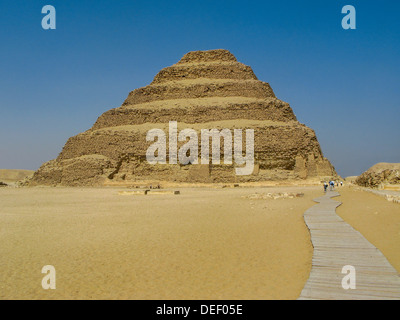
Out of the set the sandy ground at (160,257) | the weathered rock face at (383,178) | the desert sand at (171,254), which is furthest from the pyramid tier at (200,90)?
the sandy ground at (160,257)

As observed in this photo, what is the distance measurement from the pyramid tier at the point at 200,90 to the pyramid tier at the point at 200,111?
115cm

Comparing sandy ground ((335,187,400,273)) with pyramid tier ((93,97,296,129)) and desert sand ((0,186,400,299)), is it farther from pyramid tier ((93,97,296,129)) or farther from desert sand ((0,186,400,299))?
pyramid tier ((93,97,296,129))

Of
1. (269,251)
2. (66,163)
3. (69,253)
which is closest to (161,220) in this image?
(69,253)

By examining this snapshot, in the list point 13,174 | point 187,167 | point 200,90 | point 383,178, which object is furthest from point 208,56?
point 13,174

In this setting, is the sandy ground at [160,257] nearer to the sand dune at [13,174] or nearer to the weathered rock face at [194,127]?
the weathered rock face at [194,127]

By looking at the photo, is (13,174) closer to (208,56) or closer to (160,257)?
(208,56)

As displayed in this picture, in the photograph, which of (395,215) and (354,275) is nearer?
(354,275)

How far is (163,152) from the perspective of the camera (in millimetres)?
40719

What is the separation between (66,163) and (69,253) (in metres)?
37.0

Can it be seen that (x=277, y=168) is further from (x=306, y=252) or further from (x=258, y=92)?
(x=306, y=252)

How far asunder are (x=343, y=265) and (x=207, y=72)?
4751 centimetres

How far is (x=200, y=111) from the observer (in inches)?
1757

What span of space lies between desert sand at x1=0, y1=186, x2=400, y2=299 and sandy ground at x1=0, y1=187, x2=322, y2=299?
0.02 m

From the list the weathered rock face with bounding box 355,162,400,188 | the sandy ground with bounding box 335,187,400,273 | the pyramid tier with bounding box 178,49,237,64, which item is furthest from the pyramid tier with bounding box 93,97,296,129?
the sandy ground with bounding box 335,187,400,273
